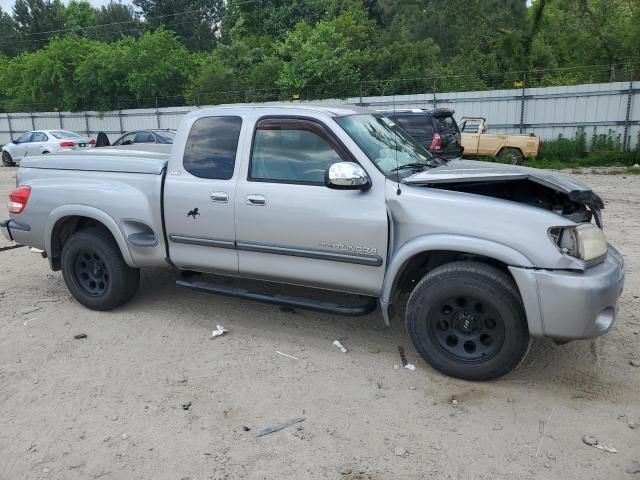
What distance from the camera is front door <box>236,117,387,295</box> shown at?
4.13 m

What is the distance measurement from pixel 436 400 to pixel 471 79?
22.2 meters

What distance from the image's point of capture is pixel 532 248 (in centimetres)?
360

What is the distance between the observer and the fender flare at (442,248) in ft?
12.0

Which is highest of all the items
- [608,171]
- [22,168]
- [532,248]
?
[22,168]

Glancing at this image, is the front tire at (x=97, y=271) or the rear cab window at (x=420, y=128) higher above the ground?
the rear cab window at (x=420, y=128)

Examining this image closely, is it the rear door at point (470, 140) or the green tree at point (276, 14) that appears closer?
the rear door at point (470, 140)

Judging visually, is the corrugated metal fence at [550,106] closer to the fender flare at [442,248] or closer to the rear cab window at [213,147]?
the rear cab window at [213,147]

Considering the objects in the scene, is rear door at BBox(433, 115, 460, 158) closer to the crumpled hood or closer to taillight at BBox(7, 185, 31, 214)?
the crumpled hood

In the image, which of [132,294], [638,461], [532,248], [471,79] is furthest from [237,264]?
[471,79]

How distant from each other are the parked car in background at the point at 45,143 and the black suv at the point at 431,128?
507 inches

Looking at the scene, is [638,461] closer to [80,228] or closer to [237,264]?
[237,264]

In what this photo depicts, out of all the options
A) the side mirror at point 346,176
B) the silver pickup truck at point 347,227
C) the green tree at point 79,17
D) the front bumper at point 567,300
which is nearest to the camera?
the front bumper at point 567,300

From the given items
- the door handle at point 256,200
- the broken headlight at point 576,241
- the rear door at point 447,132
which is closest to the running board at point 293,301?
the door handle at point 256,200

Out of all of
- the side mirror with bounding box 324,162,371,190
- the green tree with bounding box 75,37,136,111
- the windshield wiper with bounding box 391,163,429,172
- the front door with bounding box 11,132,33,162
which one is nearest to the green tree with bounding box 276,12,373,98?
the green tree with bounding box 75,37,136,111
